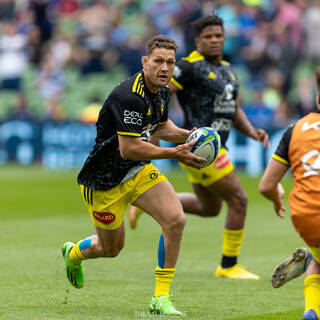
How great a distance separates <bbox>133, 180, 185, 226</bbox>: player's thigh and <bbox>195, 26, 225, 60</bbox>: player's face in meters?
2.50

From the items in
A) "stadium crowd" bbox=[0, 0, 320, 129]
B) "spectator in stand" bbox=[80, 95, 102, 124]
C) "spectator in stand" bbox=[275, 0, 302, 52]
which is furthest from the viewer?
"spectator in stand" bbox=[80, 95, 102, 124]

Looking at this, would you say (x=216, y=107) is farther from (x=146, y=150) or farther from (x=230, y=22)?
(x=230, y=22)

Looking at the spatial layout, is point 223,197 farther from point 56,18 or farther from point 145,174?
point 56,18

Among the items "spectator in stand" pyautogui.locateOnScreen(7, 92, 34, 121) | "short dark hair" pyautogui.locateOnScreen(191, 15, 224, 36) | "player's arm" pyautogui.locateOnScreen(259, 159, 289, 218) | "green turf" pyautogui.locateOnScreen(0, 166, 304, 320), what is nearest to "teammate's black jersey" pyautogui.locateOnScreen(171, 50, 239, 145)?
"short dark hair" pyautogui.locateOnScreen(191, 15, 224, 36)

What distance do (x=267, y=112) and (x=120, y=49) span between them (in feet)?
17.7

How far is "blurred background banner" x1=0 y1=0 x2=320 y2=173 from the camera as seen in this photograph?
21.5 meters

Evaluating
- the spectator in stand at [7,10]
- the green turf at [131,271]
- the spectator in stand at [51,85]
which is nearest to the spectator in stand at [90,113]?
the spectator in stand at [51,85]

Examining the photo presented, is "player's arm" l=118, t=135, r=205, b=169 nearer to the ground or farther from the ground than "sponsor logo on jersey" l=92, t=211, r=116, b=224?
farther from the ground

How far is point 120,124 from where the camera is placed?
669 cm

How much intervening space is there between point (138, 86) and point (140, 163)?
0.69 metres

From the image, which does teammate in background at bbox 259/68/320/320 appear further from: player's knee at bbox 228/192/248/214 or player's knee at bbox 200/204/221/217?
player's knee at bbox 200/204/221/217

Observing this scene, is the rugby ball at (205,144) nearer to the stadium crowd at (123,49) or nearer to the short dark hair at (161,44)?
the short dark hair at (161,44)

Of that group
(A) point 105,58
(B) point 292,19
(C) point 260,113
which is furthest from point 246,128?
(A) point 105,58

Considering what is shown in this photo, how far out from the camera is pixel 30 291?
7.72 m
